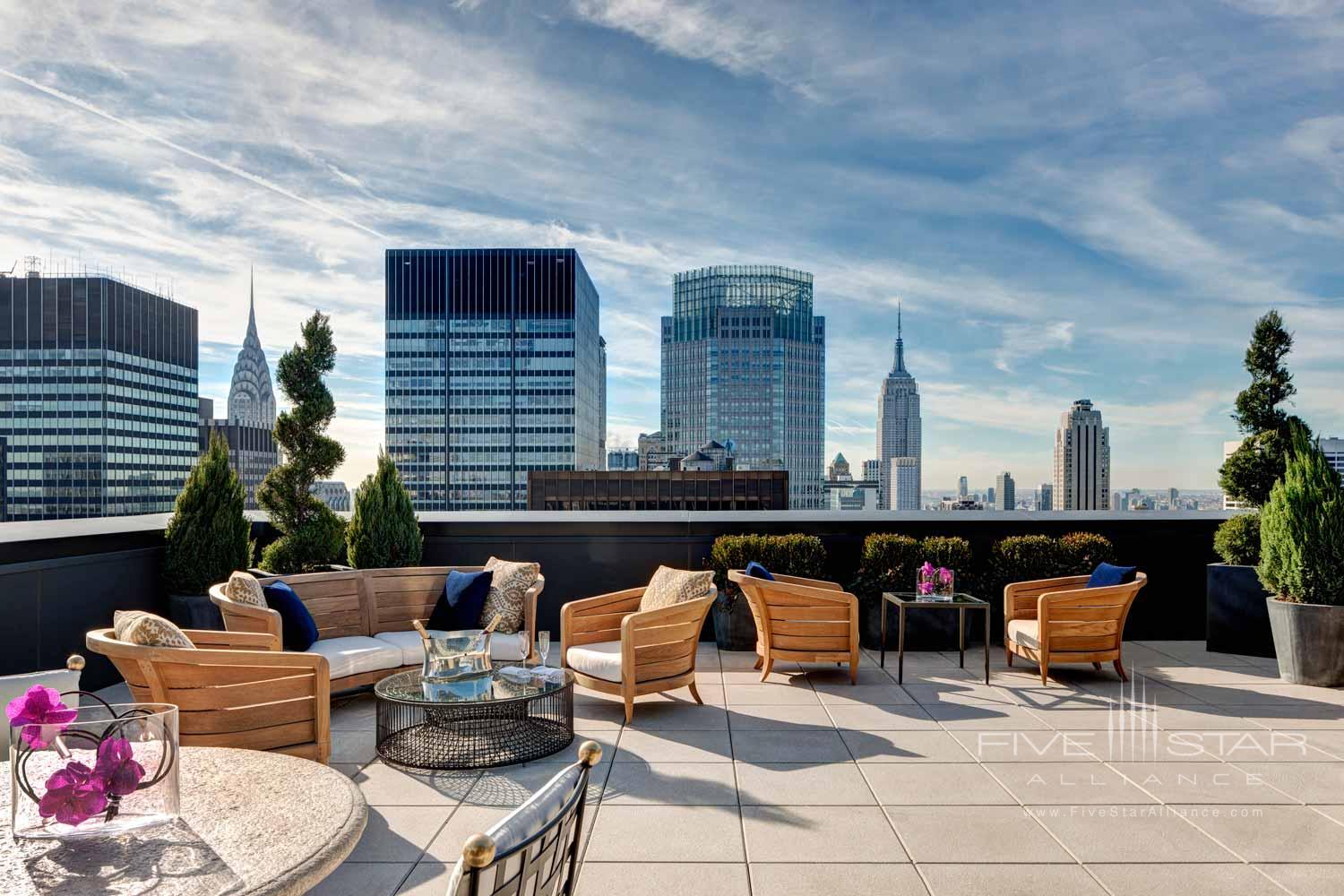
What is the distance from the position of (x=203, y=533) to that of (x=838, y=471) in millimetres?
127380

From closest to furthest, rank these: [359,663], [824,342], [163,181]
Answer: [359,663] < [163,181] < [824,342]

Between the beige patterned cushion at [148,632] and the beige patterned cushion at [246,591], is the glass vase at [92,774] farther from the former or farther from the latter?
the beige patterned cushion at [246,591]

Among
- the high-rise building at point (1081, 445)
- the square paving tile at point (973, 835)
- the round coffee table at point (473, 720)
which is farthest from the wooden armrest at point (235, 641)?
the high-rise building at point (1081, 445)

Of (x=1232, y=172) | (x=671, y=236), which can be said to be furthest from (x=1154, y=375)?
(x=671, y=236)

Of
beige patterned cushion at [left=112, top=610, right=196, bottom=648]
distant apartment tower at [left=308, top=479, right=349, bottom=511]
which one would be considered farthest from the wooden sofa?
distant apartment tower at [left=308, top=479, right=349, bottom=511]

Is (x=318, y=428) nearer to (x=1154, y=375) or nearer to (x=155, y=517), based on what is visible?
(x=155, y=517)

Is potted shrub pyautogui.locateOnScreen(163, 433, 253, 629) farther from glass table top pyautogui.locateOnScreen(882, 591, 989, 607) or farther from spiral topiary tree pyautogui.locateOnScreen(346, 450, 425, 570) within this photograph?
glass table top pyautogui.locateOnScreen(882, 591, 989, 607)

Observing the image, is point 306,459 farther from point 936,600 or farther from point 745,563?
point 936,600

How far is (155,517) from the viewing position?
7.24 metres

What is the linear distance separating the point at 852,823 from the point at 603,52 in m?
8.51

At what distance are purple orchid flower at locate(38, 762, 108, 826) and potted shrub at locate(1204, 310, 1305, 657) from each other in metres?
7.94

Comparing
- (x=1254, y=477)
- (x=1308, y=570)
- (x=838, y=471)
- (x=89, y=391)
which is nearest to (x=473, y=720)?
(x=1308, y=570)

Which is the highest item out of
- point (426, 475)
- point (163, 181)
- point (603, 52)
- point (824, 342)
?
point (824, 342)

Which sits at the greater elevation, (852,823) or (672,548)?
(672,548)
